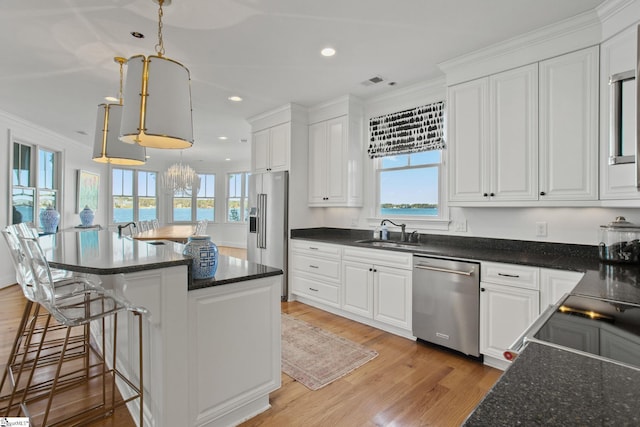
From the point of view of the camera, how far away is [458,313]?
2725 mm

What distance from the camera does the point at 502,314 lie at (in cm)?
249

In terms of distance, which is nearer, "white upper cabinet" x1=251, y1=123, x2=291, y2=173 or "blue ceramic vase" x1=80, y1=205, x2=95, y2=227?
"white upper cabinet" x1=251, y1=123, x2=291, y2=173

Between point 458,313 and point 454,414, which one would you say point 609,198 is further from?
point 454,414

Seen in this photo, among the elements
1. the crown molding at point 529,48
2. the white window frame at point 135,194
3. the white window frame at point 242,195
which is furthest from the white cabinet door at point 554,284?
the white window frame at point 135,194

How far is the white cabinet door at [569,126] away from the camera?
2352 mm

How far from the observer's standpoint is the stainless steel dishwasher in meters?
2.64

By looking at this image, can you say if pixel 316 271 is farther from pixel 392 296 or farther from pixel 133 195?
pixel 133 195

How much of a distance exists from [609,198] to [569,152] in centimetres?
44

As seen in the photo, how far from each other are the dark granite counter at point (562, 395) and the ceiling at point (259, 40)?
232cm

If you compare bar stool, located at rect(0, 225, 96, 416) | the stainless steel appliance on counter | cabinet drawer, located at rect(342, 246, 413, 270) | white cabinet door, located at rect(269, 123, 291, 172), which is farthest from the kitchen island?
white cabinet door, located at rect(269, 123, 291, 172)

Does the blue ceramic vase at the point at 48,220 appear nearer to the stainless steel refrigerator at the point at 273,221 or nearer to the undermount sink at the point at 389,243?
the stainless steel refrigerator at the point at 273,221

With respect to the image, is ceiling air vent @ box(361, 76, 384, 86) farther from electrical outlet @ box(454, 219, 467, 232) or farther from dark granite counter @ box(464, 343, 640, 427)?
dark granite counter @ box(464, 343, 640, 427)

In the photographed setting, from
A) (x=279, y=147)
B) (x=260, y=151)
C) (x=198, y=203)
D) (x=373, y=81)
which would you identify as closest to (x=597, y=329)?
(x=373, y=81)

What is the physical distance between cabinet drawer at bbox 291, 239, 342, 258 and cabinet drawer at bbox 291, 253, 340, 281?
68mm
